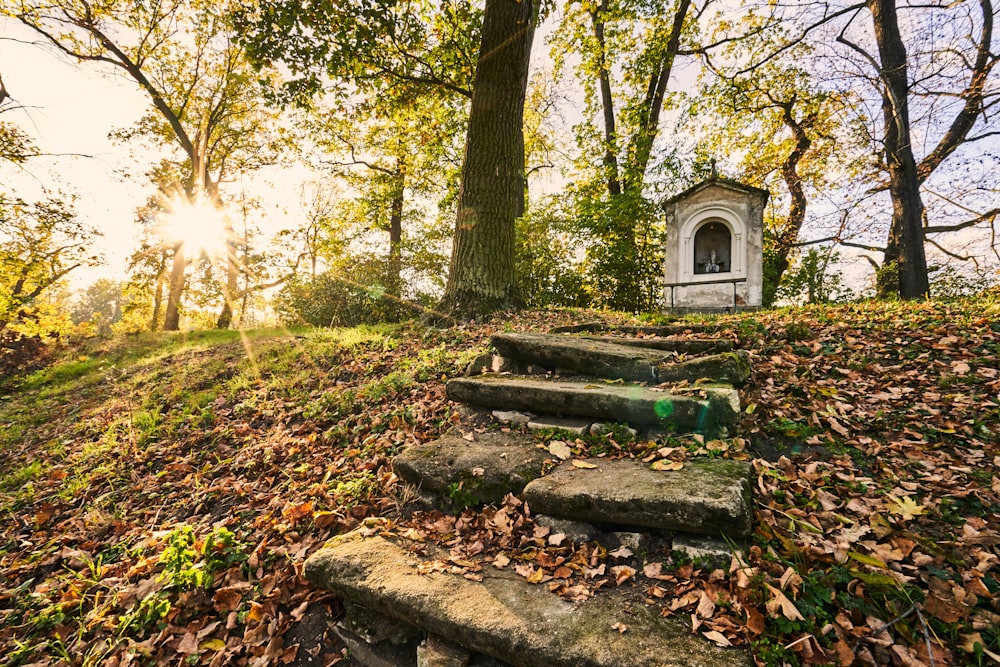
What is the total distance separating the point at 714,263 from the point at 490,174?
354 inches

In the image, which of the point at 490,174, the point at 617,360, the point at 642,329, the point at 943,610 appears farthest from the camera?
the point at 490,174

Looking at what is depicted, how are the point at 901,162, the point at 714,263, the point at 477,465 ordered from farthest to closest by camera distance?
the point at 714,263
the point at 901,162
the point at 477,465

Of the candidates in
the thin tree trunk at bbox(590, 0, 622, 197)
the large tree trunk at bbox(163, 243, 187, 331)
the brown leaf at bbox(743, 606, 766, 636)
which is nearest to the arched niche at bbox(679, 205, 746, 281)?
the thin tree trunk at bbox(590, 0, 622, 197)

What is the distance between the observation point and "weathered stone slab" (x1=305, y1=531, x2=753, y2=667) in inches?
53.4

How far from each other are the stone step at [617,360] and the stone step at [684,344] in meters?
0.13

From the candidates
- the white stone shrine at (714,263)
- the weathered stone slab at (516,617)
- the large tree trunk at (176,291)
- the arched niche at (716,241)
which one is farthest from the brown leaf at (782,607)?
the large tree trunk at (176,291)

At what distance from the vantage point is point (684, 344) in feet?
12.6

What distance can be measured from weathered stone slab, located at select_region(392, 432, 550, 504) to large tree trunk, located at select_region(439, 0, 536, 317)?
138 inches

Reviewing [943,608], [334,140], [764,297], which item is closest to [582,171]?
[764,297]

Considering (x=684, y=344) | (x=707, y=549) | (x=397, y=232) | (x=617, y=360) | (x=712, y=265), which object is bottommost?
(x=707, y=549)

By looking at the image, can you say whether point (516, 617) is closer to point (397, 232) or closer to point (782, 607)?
point (782, 607)

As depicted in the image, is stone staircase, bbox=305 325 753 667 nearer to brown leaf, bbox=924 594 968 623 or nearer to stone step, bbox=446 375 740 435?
stone step, bbox=446 375 740 435

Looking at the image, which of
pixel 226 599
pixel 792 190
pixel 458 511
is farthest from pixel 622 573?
pixel 792 190

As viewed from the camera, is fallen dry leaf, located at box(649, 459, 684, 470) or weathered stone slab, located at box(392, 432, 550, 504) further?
weathered stone slab, located at box(392, 432, 550, 504)
